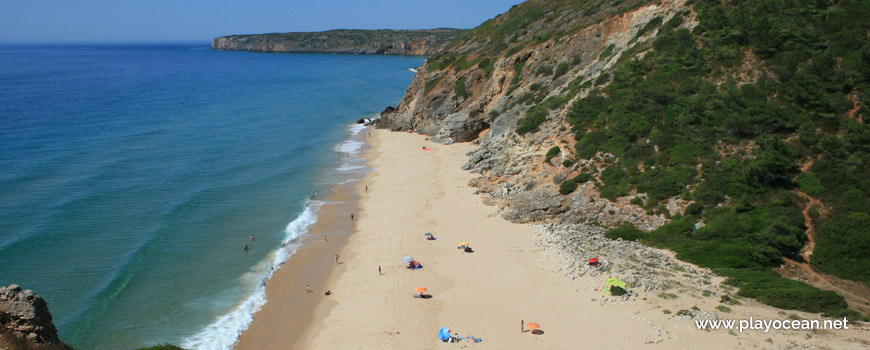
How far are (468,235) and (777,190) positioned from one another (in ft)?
54.3

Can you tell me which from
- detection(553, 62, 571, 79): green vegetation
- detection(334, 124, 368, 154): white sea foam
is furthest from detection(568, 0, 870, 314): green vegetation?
detection(334, 124, 368, 154): white sea foam

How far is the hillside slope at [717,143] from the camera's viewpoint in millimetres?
25625

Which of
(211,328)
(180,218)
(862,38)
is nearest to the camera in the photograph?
(211,328)

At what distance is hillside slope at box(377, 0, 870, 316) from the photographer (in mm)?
25625

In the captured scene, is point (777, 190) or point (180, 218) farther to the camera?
point (180, 218)

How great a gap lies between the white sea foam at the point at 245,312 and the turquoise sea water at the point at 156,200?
90 millimetres

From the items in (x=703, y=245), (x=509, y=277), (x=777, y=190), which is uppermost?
(x=777, y=190)

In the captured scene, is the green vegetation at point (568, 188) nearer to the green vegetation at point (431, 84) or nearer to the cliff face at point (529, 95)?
the cliff face at point (529, 95)

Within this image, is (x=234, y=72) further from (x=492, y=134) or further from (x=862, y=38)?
(x=862, y=38)

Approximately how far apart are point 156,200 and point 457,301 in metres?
27.2

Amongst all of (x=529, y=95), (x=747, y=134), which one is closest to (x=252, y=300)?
(x=747, y=134)

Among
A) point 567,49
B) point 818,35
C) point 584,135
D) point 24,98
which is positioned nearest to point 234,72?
point 24,98

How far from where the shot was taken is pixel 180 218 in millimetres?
37656

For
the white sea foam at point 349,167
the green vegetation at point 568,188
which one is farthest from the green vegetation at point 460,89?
the green vegetation at point 568,188
